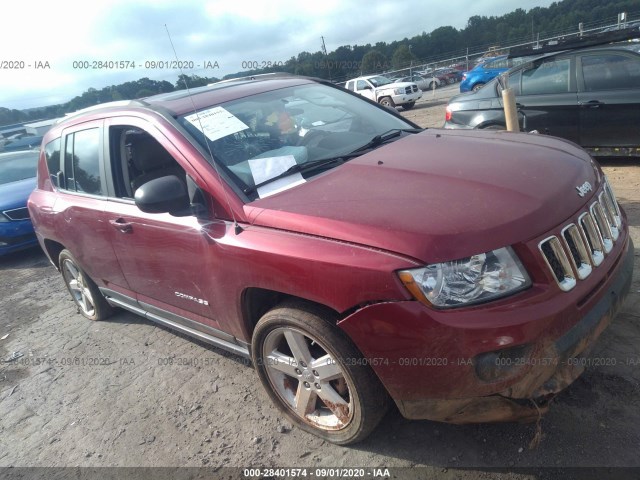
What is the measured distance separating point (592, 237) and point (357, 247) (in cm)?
115

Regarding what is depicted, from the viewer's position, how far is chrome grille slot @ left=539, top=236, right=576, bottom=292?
1.97 m

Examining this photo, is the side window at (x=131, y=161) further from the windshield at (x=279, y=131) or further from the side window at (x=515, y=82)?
the side window at (x=515, y=82)

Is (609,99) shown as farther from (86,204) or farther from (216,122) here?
(86,204)

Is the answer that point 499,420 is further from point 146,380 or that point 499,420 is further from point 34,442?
point 34,442

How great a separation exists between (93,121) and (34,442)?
7.38 ft

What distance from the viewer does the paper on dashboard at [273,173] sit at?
2553 millimetres

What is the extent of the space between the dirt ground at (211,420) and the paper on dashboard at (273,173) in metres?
1.36

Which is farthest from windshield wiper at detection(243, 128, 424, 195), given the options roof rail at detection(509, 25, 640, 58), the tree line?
the tree line

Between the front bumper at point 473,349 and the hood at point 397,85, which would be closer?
the front bumper at point 473,349

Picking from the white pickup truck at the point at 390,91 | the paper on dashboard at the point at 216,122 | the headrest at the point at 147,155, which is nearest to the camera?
the paper on dashboard at the point at 216,122

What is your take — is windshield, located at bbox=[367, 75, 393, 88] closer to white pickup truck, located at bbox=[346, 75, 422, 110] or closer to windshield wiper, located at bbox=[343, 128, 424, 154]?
white pickup truck, located at bbox=[346, 75, 422, 110]

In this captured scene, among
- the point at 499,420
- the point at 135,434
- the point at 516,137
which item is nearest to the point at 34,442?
the point at 135,434

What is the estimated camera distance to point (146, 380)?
3518mm

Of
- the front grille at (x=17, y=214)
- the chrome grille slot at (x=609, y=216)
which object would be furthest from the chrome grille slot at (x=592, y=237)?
the front grille at (x=17, y=214)
